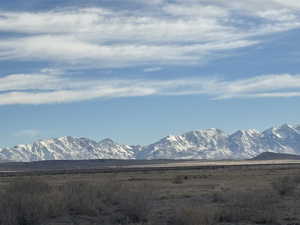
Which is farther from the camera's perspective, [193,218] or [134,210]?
[134,210]

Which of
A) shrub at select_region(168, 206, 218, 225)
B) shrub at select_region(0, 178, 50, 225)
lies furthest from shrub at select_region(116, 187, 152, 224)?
shrub at select_region(0, 178, 50, 225)

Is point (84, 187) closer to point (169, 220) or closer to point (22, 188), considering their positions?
point (22, 188)

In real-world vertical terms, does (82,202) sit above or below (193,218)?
above

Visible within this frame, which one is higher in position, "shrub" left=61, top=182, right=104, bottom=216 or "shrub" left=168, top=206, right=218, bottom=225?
"shrub" left=61, top=182, right=104, bottom=216

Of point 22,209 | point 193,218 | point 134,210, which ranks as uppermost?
point 22,209

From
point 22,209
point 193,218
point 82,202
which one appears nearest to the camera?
point 193,218

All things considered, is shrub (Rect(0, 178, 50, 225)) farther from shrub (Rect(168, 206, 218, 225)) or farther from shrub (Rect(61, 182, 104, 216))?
shrub (Rect(168, 206, 218, 225))

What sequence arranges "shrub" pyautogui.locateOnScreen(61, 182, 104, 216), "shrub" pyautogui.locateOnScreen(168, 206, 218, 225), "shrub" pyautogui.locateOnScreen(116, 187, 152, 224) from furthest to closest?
1. "shrub" pyautogui.locateOnScreen(61, 182, 104, 216)
2. "shrub" pyautogui.locateOnScreen(116, 187, 152, 224)
3. "shrub" pyautogui.locateOnScreen(168, 206, 218, 225)

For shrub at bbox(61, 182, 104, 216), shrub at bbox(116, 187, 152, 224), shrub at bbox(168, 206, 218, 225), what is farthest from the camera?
shrub at bbox(61, 182, 104, 216)

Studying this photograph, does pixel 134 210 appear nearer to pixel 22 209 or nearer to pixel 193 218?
pixel 193 218

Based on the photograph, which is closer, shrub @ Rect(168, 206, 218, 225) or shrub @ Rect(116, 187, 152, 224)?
shrub @ Rect(168, 206, 218, 225)

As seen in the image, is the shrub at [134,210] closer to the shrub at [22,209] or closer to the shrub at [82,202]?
the shrub at [82,202]

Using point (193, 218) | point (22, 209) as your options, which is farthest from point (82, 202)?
point (193, 218)

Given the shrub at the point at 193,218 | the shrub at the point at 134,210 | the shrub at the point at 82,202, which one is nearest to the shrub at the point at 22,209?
the shrub at the point at 82,202
